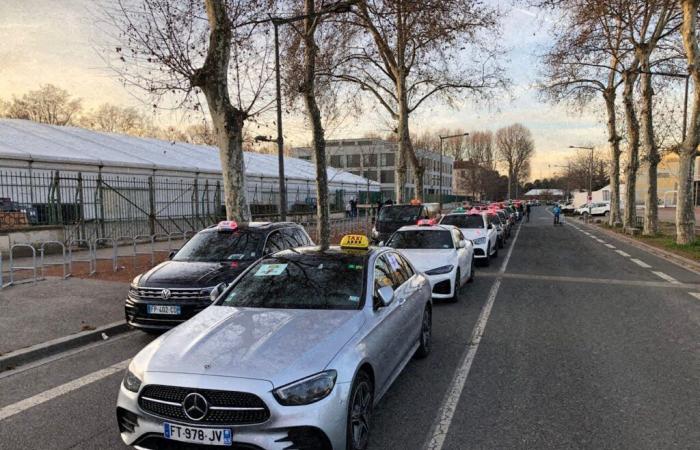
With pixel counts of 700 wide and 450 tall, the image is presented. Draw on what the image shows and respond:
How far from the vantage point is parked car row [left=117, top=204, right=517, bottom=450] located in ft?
10.2

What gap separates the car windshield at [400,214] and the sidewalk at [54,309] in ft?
33.9

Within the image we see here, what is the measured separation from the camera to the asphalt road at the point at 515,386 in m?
3.92

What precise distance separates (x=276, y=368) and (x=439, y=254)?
6978 millimetres

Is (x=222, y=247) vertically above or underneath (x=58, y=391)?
above

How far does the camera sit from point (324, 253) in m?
5.35

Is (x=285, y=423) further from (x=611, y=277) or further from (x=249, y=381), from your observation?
(x=611, y=277)

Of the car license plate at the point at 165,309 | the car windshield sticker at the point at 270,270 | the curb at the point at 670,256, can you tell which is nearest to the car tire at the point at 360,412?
the car windshield sticker at the point at 270,270

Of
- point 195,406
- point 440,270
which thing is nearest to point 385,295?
point 195,406

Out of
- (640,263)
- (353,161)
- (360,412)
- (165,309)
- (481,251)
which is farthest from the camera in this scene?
(353,161)

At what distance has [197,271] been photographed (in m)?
7.13

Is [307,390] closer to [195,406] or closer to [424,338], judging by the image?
[195,406]

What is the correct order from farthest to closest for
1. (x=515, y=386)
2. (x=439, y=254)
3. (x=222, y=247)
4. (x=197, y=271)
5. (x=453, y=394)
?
(x=439, y=254)
(x=222, y=247)
(x=197, y=271)
(x=515, y=386)
(x=453, y=394)

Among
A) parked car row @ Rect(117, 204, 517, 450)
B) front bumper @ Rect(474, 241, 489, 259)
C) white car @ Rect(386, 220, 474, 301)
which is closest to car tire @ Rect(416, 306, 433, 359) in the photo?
parked car row @ Rect(117, 204, 517, 450)

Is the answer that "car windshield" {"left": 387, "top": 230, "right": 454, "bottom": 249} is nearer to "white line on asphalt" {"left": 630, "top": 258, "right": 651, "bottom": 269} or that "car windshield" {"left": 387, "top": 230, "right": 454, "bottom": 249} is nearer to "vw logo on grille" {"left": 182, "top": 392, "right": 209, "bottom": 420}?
"white line on asphalt" {"left": 630, "top": 258, "right": 651, "bottom": 269}
